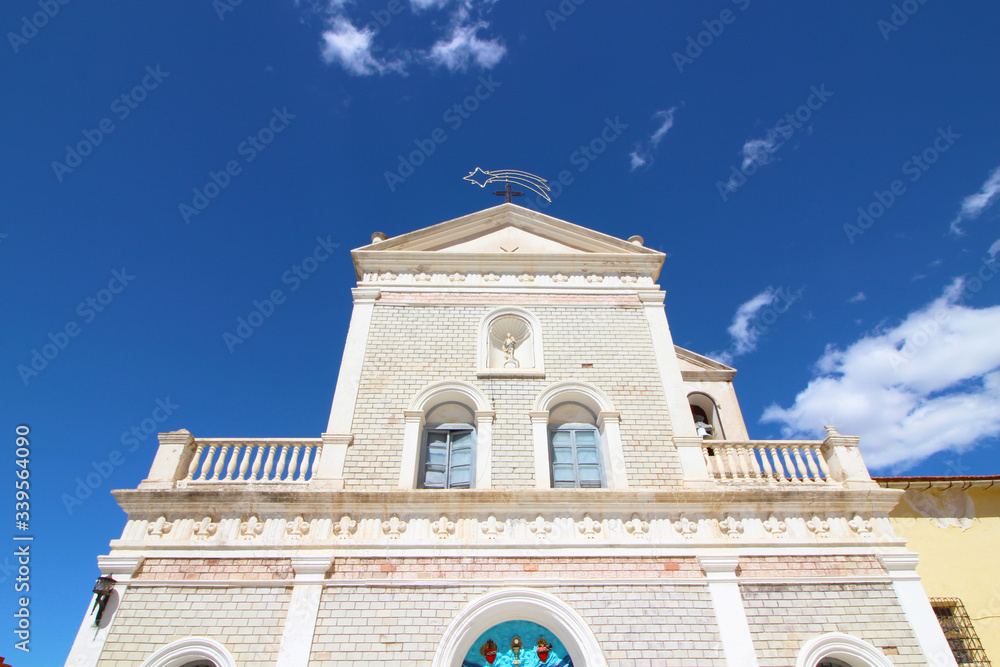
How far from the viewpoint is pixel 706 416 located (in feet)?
42.2

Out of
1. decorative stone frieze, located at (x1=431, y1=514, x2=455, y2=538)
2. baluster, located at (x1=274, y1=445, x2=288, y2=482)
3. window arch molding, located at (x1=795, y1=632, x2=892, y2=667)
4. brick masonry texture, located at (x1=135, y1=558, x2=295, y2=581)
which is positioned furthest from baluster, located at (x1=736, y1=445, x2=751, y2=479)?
baluster, located at (x1=274, y1=445, x2=288, y2=482)

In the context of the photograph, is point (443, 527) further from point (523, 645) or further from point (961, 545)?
point (961, 545)

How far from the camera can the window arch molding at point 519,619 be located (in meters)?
6.86

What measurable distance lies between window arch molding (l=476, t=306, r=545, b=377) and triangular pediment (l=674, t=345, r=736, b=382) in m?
4.25

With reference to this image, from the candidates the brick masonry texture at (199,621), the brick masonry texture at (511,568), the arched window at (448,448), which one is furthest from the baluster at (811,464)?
the brick masonry texture at (199,621)

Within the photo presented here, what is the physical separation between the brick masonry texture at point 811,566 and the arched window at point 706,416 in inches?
172

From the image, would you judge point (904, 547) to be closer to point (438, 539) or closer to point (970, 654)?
point (970, 654)

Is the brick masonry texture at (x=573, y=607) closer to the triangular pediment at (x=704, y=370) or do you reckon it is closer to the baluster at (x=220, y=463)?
the baluster at (x=220, y=463)

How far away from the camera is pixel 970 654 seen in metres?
8.38

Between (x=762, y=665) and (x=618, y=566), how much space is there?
2.02 m

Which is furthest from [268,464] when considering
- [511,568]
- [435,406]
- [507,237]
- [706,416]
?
[706,416]

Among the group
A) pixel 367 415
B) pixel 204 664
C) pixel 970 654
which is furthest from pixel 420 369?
pixel 970 654

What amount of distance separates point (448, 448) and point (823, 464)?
6039 mm

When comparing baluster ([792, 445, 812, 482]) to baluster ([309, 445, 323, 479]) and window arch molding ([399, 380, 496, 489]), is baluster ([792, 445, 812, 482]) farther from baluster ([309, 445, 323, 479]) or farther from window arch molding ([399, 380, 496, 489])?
baluster ([309, 445, 323, 479])
